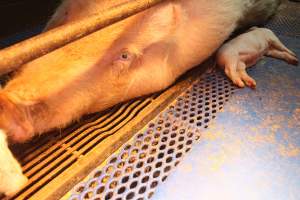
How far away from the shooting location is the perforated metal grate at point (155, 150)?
2.65 ft

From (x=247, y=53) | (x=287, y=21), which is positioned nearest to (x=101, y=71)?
(x=247, y=53)

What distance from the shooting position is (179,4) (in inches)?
46.1

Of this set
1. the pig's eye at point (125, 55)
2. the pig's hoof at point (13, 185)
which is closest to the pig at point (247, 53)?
the pig's eye at point (125, 55)

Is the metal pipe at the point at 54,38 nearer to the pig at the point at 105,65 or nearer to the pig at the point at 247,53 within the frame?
the pig at the point at 105,65

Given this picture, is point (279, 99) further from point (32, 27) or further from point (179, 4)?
point (32, 27)

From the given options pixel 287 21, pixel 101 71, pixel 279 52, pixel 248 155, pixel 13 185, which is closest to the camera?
pixel 13 185

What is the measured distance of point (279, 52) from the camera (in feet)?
4.82

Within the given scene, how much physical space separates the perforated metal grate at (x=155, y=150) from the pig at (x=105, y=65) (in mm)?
142

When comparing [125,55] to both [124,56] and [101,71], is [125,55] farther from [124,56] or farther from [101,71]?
[101,71]

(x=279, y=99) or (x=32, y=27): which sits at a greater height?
(x=32, y=27)

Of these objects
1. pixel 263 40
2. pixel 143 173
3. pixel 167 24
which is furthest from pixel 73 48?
pixel 263 40

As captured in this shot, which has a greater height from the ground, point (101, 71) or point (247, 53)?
point (101, 71)

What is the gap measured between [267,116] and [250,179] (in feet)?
1.09

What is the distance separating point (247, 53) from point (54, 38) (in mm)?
968
